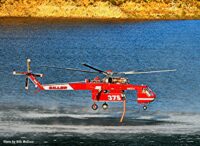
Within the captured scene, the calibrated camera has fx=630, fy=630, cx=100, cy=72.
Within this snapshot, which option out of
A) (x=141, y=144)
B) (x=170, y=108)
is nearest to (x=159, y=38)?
(x=170, y=108)

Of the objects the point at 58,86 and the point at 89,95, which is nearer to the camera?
the point at 58,86

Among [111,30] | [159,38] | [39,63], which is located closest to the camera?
[39,63]

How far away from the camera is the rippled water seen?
62562 millimetres

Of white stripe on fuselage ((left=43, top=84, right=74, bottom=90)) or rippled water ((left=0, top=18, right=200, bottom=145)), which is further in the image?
white stripe on fuselage ((left=43, top=84, right=74, bottom=90))

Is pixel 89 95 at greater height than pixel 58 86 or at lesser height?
lesser

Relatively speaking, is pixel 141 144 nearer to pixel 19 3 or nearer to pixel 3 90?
pixel 3 90

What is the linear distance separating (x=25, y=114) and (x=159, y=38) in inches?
3555

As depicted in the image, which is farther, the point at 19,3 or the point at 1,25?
the point at 19,3

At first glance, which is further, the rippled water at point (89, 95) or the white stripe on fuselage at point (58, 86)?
the white stripe on fuselage at point (58, 86)

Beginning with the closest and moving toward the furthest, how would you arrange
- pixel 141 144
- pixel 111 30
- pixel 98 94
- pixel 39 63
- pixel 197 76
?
pixel 141 144, pixel 98 94, pixel 197 76, pixel 39 63, pixel 111 30

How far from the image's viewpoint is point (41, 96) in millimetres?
78438

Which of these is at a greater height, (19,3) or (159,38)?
(19,3)

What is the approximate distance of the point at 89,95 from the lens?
7925 cm

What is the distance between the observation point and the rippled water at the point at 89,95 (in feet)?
205
